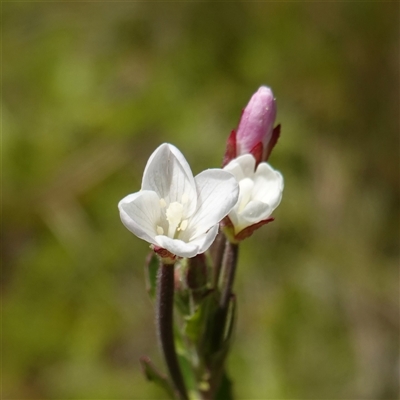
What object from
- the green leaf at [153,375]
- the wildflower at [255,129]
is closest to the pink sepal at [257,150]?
the wildflower at [255,129]

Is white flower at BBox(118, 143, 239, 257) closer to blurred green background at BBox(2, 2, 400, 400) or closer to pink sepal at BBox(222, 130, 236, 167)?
pink sepal at BBox(222, 130, 236, 167)

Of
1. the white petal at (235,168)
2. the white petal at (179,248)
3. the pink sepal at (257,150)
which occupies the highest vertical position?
the pink sepal at (257,150)

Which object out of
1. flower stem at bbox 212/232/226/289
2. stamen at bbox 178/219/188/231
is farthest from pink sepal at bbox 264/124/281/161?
stamen at bbox 178/219/188/231

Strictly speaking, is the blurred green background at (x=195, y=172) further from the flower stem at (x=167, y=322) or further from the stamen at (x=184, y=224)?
the stamen at (x=184, y=224)

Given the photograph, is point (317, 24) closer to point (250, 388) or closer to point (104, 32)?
point (104, 32)

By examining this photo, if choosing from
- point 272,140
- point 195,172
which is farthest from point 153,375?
point 195,172

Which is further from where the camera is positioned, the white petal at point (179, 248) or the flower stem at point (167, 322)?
the flower stem at point (167, 322)
